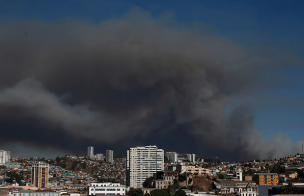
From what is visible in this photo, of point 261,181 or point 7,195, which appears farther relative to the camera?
point 261,181

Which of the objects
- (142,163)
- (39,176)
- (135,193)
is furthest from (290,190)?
(39,176)

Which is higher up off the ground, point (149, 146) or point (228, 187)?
point (149, 146)

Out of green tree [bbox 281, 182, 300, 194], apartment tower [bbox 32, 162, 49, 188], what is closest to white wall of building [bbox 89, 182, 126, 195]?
green tree [bbox 281, 182, 300, 194]

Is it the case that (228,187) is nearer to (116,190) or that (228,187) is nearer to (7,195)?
(116,190)

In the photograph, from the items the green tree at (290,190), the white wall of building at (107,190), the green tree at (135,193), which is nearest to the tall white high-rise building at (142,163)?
the green tree at (135,193)

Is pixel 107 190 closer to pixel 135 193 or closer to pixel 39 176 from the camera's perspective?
pixel 135 193

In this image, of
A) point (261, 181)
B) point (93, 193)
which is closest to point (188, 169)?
point (261, 181)

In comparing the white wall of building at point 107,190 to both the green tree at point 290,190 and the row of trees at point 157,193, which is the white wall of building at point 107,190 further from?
the green tree at point 290,190

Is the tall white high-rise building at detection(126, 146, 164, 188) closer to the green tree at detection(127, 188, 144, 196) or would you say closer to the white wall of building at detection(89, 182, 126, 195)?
the green tree at detection(127, 188, 144, 196)

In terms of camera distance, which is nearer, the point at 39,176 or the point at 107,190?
the point at 107,190
